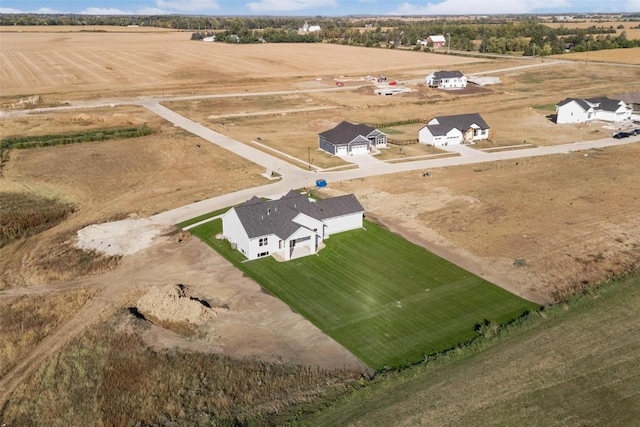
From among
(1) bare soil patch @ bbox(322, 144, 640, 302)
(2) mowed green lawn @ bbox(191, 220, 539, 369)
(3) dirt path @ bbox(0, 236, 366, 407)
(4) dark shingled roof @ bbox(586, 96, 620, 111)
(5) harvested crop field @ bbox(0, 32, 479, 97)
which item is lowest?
(3) dirt path @ bbox(0, 236, 366, 407)

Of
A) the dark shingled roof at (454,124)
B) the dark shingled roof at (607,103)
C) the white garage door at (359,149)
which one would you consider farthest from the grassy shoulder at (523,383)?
the dark shingled roof at (607,103)

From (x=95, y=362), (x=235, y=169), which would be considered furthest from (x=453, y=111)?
(x=95, y=362)

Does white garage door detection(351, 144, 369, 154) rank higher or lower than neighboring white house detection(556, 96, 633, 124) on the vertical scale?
lower

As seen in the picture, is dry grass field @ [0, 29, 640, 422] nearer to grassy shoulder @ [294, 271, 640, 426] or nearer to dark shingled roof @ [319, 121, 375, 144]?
dark shingled roof @ [319, 121, 375, 144]

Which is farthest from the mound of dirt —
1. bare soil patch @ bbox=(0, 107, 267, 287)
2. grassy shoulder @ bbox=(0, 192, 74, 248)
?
grassy shoulder @ bbox=(0, 192, 74, 248)

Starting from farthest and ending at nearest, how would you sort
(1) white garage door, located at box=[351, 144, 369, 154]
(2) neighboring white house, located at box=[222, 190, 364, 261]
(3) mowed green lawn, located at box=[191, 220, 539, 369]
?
(1) white garage door, located at box=[351, 144, 369, 154] → (2) neighboring white house, located at box=[222, 190, 364, 261] → (3) mowed green lawn, located at box=[191, 220, 539, 369]

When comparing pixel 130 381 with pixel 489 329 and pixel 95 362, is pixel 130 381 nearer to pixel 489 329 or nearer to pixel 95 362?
pixel 95 362
